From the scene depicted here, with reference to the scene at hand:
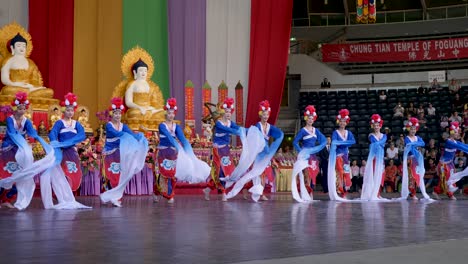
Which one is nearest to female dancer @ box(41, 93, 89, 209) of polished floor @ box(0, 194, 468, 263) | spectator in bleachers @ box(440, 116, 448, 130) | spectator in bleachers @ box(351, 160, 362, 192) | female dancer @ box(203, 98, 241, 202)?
polished floor @ box(0, 194, 468, 263)

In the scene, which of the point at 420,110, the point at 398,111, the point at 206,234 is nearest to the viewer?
the point at 206,234

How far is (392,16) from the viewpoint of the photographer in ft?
70.5

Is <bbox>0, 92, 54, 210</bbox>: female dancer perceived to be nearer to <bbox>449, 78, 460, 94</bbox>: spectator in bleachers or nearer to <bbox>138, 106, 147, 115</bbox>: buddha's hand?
<bbox>138, 106, 147, 115</bbox>: buddha's hand

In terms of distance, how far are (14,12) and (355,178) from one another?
741 cm

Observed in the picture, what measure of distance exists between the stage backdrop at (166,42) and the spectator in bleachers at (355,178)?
7.50ft

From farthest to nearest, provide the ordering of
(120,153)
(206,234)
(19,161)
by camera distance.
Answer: (120,153)
(19,161)
(206,234)

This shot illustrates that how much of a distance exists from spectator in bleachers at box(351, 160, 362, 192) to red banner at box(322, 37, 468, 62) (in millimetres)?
6488

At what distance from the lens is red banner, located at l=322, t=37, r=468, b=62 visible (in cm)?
1956

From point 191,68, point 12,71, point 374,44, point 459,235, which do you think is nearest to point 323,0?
point 374,44

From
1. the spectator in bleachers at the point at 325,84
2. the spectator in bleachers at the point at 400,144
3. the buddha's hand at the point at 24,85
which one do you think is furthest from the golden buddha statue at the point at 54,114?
the spectator in bleachers at the point at 325,84

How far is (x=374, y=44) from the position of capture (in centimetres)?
2047

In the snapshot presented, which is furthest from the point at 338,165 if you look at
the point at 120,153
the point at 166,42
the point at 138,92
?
the point at 166,42

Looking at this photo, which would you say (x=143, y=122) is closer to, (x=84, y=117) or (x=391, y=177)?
(x=84, y=117)

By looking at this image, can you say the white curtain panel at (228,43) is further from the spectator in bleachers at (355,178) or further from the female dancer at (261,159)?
the female dancer at (261,159)
